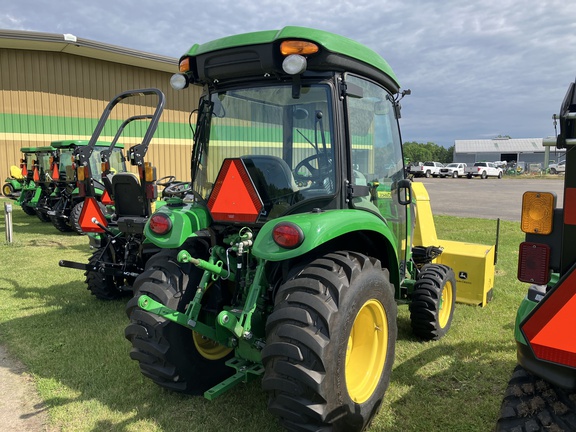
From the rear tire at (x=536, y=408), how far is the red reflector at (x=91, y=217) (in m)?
5.06

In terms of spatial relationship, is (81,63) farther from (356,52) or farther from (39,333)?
(356,52)

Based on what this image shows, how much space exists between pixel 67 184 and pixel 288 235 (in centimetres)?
1122

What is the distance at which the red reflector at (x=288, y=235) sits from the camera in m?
2.41

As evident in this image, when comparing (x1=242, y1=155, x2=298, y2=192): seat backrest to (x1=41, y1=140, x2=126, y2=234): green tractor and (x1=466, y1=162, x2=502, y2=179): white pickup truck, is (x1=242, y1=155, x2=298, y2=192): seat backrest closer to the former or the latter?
(x1=41, y1=140, x2=126, y2=234): green tractor

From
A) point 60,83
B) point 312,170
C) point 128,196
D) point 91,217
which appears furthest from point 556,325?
point 60,83

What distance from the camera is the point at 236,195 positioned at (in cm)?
300

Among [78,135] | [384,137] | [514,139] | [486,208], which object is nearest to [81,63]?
[78,135]

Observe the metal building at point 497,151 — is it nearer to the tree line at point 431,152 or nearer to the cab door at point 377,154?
the tree line at point 431,152

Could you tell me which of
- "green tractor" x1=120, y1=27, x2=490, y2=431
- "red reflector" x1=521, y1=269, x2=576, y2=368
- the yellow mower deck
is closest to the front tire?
"green tractor" x1=120, y1=27, x2=490, y2=431

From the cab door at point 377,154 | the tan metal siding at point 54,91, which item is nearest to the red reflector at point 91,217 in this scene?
the cab door at point 377,154

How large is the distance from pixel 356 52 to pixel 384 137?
0.88 metres

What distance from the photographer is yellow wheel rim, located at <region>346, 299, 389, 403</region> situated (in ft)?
9.22

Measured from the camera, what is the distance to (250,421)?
2926 millimetres

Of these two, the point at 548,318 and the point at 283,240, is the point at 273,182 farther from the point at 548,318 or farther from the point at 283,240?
the point at 548,318
